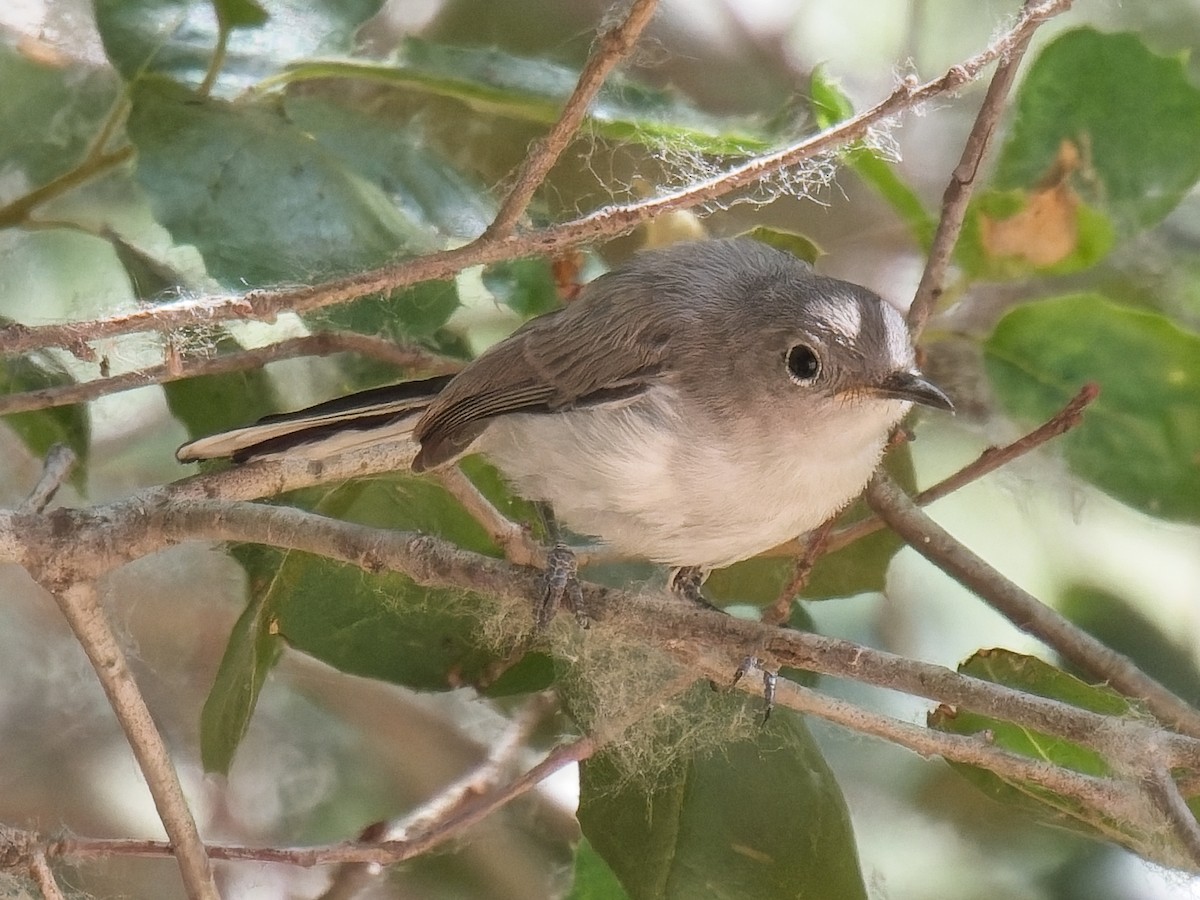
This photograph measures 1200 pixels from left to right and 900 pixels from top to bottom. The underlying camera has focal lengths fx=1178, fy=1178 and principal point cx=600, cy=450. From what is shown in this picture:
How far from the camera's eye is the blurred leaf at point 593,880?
1494mm

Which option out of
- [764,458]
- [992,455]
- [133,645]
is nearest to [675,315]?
[764,458]

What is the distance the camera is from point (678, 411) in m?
1.23

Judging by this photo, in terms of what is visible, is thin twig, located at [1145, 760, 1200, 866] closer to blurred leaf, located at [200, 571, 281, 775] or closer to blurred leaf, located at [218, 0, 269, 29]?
blurred leaf, located at [200, 571, 281, 775]

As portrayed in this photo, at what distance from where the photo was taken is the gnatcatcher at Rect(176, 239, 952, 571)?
1.20m

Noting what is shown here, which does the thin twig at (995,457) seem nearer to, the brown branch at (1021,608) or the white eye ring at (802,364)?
the brown branch at (1021,608)

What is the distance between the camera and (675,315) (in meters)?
1.32

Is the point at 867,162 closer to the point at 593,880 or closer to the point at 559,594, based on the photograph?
the point at 559,594

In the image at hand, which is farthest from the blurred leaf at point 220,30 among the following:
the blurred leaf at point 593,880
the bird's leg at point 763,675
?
the blurred leaf at point 593,880

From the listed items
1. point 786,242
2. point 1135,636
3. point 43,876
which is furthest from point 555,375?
point 1135,636

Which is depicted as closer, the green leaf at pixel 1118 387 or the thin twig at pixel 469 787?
the green leaf at pixel 1118 387

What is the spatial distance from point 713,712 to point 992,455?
45 cm

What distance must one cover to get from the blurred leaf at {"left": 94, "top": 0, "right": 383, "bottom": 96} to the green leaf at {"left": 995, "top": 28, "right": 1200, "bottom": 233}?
2.83 ft

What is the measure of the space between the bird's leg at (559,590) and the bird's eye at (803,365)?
30 cm

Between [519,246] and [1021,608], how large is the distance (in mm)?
807
